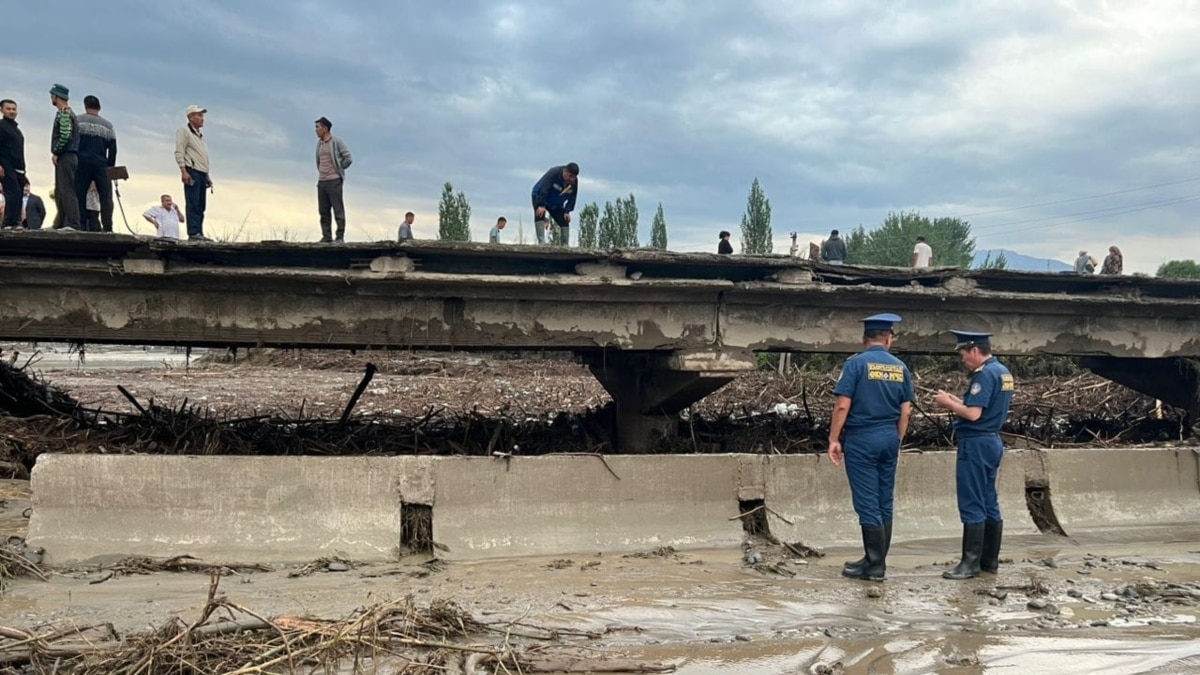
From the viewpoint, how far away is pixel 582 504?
6.35m

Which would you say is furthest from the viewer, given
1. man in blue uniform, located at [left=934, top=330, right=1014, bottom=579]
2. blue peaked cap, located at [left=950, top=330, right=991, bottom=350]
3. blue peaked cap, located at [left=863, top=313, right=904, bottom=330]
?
blue peaked cap, located at [left=950, top=330, right=991, bottom=350]

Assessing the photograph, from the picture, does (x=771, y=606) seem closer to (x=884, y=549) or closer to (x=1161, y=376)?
(x=884, y=549)

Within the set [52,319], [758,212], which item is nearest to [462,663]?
[52,319]

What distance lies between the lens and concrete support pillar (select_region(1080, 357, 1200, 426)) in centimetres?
920

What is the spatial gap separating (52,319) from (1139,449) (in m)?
9.66

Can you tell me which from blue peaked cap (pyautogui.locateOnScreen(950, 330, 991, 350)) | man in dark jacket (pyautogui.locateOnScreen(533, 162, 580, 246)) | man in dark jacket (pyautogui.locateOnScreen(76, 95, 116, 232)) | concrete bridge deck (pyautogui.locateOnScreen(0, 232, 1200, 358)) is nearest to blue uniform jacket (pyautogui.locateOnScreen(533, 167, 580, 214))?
man in dark jacket (pyautogui.locateOnScreen(533, 162, 580, 246))

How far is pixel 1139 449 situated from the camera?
25.2ft

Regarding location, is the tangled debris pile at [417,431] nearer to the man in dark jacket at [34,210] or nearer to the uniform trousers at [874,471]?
the uniform trousers at [874,471]

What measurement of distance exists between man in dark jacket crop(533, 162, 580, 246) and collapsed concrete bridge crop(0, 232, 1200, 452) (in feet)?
10.9

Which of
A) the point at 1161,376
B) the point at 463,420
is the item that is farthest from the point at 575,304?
the point at 1161,376

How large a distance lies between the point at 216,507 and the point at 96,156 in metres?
4.86

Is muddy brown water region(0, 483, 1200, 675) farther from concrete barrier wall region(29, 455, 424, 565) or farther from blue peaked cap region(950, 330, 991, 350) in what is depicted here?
blue peaked cap region(950, 330, 991, 350)

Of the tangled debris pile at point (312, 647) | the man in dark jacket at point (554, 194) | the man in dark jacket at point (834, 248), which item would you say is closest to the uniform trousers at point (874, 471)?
the tangled debris pile at point (312, 647)

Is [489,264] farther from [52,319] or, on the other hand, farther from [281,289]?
[52,319]
